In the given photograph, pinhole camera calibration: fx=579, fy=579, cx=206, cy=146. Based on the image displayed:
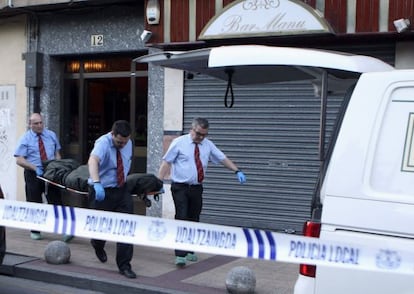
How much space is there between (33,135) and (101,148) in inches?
97.8

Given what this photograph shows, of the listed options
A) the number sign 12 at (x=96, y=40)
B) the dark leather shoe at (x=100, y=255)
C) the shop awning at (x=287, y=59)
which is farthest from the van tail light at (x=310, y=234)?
the number sign 12 at (x=96, y=40)

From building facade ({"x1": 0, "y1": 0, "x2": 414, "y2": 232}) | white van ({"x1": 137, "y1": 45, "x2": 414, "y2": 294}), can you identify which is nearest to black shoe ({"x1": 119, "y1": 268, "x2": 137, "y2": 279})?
building facade ({"x1": 0, "y1": 0, "x2": 414, "y2": 232})

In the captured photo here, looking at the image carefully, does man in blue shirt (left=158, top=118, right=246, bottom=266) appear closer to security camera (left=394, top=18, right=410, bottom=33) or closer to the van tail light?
security camera (left=394, top=18, right=410, bottom=33)

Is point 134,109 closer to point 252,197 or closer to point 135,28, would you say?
point 135,28

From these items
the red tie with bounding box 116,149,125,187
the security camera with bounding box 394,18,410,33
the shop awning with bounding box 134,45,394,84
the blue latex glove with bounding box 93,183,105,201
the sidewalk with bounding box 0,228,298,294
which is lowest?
the sidewalk with bounding box 0,228,298,294

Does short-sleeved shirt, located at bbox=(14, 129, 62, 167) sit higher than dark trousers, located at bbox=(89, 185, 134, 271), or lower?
higher

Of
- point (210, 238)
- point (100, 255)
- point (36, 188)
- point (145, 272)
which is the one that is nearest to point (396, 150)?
point (210, 238)

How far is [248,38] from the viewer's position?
8961 mm

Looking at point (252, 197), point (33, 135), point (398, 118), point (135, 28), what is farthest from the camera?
point (135, 28)

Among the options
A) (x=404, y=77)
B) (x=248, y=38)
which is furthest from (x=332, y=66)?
(x=248, y=38)

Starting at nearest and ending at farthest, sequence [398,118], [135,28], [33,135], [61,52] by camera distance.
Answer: [398,118]
[33,135]
[135,28]
[61,52]

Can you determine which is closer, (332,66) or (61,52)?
(332,66)

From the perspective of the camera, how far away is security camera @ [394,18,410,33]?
7828 mm

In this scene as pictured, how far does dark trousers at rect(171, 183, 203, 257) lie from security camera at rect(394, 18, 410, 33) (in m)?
3.48
